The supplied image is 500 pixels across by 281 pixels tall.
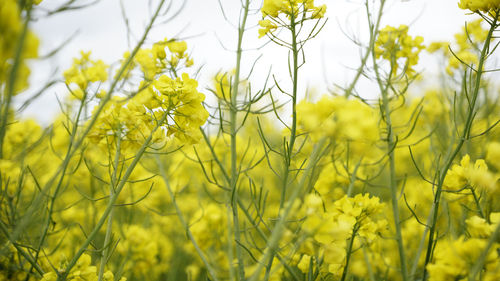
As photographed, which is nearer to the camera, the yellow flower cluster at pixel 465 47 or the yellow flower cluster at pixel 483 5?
the yellow flower cluster at pixel 483 5

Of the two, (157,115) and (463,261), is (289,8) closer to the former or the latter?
(157,115)

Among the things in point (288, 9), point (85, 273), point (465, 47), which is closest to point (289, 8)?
point (288, 9)

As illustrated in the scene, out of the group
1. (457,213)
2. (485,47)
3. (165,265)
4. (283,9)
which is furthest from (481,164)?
(165,265)

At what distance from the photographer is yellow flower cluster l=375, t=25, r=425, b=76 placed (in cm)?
169

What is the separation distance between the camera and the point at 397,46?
5.56 feet

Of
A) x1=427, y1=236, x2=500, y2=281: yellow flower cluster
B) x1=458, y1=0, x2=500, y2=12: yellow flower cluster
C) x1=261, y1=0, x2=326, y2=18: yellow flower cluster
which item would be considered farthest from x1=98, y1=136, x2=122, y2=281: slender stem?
x1=458, y1=0, x2=500, y2=12: yellow flower cluster

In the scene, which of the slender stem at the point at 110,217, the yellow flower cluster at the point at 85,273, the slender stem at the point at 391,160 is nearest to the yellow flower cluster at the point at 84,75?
the slender stem at the point at 110,217

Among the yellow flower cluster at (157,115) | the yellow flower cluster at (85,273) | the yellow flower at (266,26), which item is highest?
the yellow flower at (266,26)

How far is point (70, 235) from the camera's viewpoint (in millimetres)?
2564

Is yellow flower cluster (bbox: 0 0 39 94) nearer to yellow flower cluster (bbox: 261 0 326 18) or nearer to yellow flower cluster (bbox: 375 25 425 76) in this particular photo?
yellow flower cluster (bbox: 261 0 326 18)

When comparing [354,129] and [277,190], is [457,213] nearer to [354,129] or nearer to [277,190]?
[277,190]

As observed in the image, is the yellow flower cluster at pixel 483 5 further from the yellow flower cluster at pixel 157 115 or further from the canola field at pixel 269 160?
the yellow flower cluster at pixel 157 115

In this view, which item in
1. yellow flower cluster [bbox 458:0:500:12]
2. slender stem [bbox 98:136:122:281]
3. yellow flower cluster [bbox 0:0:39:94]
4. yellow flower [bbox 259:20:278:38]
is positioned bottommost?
slender stem [bbox 98:136:122:281]

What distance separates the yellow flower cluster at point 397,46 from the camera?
169cm
